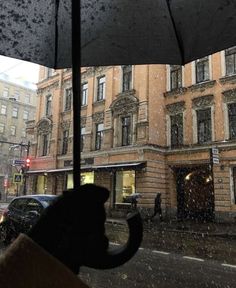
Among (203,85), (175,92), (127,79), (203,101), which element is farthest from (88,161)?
(203,85)

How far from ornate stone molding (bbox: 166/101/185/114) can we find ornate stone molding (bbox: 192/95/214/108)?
2.69 feet

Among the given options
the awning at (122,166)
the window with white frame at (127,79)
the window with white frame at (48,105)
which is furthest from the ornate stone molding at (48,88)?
the awning at (122,166)

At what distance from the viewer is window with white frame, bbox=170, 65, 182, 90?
75.9ft

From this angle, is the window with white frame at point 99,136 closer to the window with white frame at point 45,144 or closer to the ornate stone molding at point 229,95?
the window with white frame at point 45,144

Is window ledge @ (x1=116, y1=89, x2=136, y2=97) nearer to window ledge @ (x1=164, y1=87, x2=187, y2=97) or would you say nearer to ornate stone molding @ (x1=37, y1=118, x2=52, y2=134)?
window ledge @ (x1=164, y1=87, x2=187, y2=97)

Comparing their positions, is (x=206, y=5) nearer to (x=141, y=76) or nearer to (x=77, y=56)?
(x=77, y=56)

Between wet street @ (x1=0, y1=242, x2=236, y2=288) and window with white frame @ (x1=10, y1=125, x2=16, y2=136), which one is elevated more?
window with white frame @ (x1=10, y1=125, x2=16, y2=136)

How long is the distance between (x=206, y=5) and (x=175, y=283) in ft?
16.1

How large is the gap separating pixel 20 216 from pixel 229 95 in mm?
14716

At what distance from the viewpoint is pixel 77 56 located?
4.48 ft

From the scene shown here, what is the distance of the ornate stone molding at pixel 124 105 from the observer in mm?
Answer: 23562

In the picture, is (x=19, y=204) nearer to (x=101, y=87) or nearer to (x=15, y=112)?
(x=101, y=87)

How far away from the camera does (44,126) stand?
30625 millimetres

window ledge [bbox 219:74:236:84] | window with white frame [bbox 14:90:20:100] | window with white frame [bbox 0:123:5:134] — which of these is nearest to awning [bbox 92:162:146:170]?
window ledge [bbox 219:74:236:84]
